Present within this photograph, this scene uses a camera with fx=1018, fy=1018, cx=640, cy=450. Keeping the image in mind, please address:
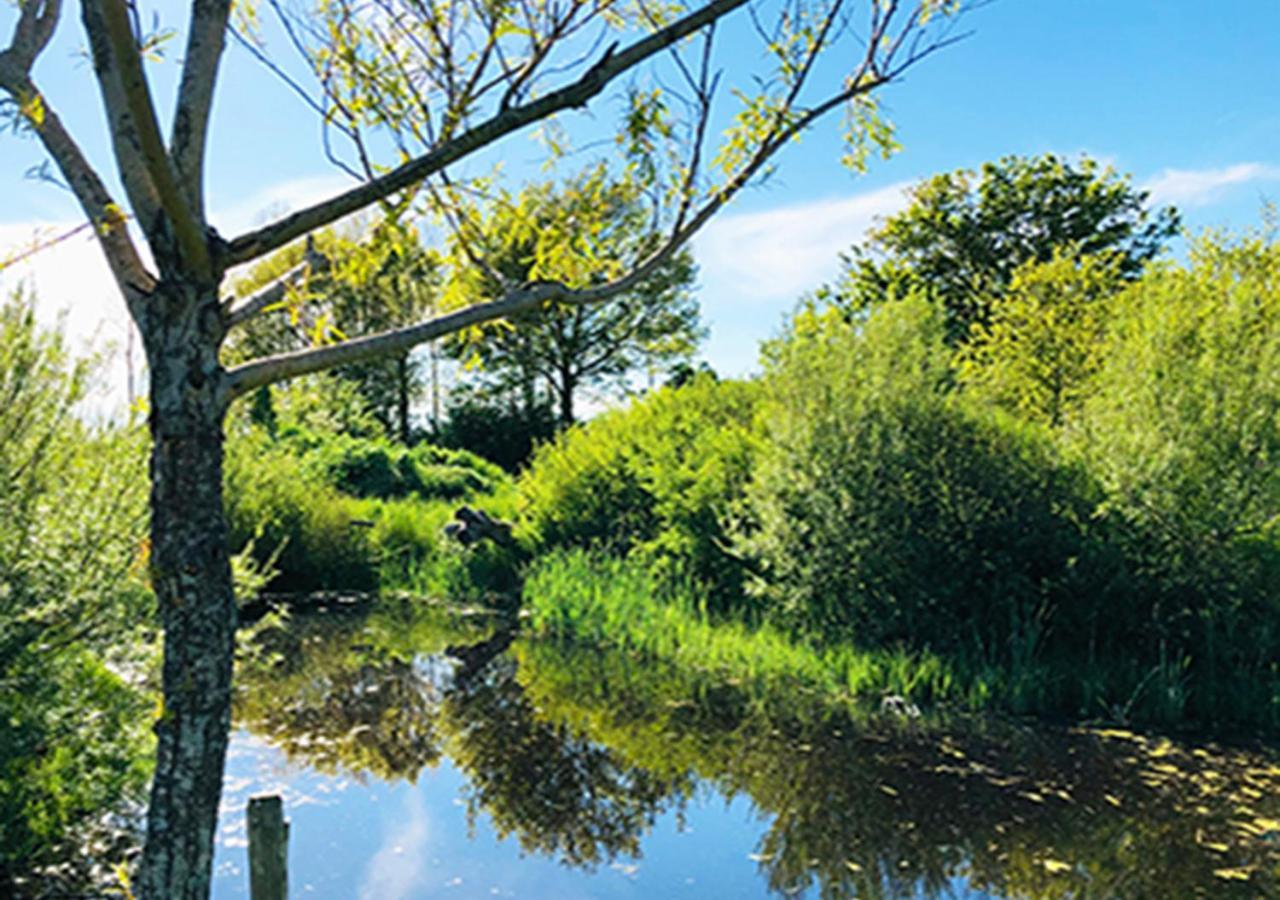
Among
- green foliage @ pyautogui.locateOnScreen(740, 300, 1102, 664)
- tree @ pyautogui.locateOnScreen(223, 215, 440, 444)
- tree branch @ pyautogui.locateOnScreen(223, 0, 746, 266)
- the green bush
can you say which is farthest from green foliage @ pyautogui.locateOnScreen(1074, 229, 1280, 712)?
tree @ pyautogui.locateOnScreen(223, 215, 440, 444)

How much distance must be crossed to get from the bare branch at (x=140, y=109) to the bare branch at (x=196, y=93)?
0.19 meters

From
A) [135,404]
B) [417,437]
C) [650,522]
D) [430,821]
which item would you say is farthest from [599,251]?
[417,437]

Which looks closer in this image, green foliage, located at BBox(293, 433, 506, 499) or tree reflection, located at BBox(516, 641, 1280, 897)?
tree reflection, located at BBox(516, 641, 1280, 897)

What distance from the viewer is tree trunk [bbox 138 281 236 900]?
259 cm

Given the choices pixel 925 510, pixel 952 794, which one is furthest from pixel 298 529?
pixel 952 794

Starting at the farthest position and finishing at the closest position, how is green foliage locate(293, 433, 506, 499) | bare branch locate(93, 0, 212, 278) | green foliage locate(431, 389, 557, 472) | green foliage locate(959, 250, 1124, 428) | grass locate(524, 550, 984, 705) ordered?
green foliage locate(431, 389, 557, 472)
green foliage locate(293, 433, 506, 499)
green foliage locate(959, 250, 1124, 428)
grass locate(524, 550, 984, 705)
bare branch locate(93, 0, 212, 278)

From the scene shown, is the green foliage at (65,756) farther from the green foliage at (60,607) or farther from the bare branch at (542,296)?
the bare branch at (542,296)

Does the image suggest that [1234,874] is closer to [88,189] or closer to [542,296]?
[542,296]

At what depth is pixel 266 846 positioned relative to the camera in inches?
128

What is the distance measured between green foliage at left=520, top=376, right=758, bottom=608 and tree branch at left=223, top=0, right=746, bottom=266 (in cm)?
777

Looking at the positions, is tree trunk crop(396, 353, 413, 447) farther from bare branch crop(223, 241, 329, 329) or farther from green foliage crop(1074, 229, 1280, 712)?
bare branch crop(223, 241, 329, 329)

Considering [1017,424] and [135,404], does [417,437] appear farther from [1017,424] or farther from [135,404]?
[135,404]

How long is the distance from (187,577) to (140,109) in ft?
3.71

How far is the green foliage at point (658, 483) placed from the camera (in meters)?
11.3
